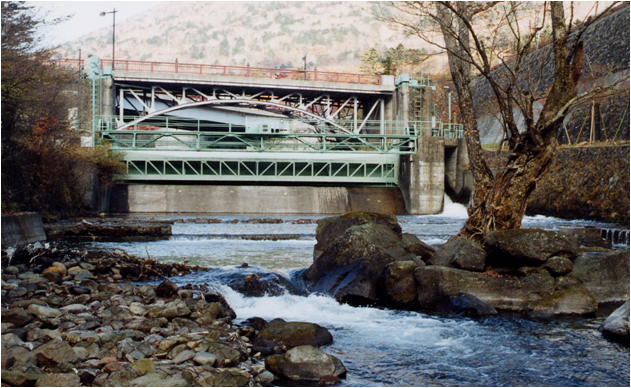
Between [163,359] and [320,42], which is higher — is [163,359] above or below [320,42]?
below

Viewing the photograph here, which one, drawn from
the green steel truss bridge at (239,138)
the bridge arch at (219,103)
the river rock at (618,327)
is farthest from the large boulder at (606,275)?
the bridge arch at (219,103)

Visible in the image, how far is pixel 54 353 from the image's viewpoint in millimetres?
5805

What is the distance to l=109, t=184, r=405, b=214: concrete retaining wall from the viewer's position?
32.0 m

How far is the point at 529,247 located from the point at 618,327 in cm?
260

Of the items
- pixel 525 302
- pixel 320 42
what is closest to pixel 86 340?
pixel 525 302

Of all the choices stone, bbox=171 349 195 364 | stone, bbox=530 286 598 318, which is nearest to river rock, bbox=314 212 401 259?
stone, bbox=530 286 598 318

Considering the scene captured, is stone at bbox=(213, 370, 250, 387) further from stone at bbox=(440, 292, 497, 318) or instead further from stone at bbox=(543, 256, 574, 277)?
stone at bbox=(543, 256, 574, 277)

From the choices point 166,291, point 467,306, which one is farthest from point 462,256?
point 166,291

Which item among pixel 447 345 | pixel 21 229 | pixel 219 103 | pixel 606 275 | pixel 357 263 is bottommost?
pixel 447 345

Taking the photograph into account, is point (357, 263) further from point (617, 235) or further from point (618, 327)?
point (617, 235)

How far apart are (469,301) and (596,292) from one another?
7.59ft

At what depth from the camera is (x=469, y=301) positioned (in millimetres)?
9102

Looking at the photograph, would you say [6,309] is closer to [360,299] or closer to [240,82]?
[360,299]

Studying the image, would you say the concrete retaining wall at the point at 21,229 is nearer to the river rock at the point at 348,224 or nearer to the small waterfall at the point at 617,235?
the river rock at the point at 348,224
